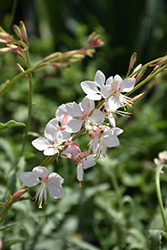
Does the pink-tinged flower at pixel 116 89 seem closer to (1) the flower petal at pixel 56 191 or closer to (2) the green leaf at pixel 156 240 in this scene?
(1) the flower petal at pixel 56 191

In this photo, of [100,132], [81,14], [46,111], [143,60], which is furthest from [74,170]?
[81,14]

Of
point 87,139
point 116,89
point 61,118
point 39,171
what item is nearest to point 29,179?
point 39,171

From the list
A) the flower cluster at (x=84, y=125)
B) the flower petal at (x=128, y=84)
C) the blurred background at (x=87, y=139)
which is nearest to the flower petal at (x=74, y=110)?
the flower cluster at (x=84, y=125)

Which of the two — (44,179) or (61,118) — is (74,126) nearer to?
(61,118)

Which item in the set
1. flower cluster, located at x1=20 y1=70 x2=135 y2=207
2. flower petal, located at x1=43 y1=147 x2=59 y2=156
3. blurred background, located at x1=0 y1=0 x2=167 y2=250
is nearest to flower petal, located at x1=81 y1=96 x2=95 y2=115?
flower cluster, located at x1=20 y1=70 x2=135 y2=207

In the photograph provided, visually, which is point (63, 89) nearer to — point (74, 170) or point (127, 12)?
point (74, 170)

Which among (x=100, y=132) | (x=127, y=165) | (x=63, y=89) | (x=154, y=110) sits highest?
(x=100, y=132)
